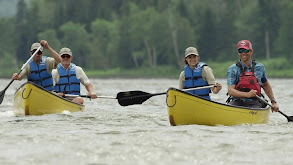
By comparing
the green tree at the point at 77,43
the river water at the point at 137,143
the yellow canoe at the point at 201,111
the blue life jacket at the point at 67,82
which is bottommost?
the river water at the point at 137,143

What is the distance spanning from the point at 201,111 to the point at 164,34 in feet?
192

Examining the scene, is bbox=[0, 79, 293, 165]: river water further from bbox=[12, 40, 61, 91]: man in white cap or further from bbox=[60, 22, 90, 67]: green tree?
bbox=[60, 22, 90, 67]: green tree

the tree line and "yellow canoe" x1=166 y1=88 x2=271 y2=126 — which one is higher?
the tree line

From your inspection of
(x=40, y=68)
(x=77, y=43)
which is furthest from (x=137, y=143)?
(x=77, y=43)

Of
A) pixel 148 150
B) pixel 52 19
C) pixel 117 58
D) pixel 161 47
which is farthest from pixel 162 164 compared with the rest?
pixel 52 19

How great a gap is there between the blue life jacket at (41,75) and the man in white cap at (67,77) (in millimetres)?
321

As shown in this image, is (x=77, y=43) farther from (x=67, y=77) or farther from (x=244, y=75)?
(x=244, y=75)

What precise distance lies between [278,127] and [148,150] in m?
3.74

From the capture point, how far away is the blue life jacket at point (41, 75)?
12.9 meters

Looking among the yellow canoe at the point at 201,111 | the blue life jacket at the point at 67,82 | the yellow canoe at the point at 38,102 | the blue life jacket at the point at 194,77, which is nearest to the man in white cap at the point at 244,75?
the yellow canoe at the point at 201,111

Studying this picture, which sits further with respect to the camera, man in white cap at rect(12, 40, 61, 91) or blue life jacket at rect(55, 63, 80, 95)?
man in white cap at rect(12, 40, 61, 91)

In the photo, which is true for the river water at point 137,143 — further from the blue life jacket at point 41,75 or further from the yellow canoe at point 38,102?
the blue life jacket at point 41,75

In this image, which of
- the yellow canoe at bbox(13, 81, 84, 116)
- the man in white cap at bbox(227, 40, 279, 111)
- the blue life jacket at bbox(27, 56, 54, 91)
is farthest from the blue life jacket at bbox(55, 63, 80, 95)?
the man in white cap at bbox(227, 40, 279, 111)

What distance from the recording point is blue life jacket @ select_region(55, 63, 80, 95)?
41.5ft
